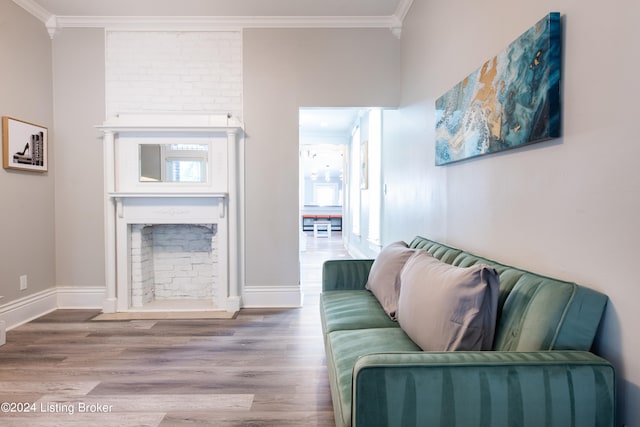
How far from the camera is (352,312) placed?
2137 millimetres

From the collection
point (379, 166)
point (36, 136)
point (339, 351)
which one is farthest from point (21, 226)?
point (379, 166)

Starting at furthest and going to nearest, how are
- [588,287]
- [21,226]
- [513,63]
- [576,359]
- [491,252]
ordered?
[21,226], [491,252], [513,63], [588,287], [576,359]

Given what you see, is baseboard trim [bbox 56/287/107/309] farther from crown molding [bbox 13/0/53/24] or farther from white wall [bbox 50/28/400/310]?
crown molding [bbox 13/0/53/24]

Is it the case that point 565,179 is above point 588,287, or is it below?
above

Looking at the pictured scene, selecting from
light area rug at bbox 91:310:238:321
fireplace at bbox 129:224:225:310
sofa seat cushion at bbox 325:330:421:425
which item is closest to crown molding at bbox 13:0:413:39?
fireplace at bbox 129:224:225:310

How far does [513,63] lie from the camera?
1586mm

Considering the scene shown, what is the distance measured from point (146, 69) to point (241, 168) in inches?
53.7

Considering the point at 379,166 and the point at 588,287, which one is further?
the point at 379,166

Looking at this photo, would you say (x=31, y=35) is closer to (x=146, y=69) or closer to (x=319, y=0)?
(x=146, y=69)

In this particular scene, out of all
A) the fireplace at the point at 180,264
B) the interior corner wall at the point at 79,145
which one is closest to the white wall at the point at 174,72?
the interior corner wall at the point at 79,145

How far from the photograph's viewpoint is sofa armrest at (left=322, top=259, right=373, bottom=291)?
2.75 meters

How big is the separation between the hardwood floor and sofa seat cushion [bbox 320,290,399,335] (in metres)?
0.44

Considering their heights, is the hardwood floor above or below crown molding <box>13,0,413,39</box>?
below

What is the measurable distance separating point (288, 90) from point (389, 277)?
2328mm
